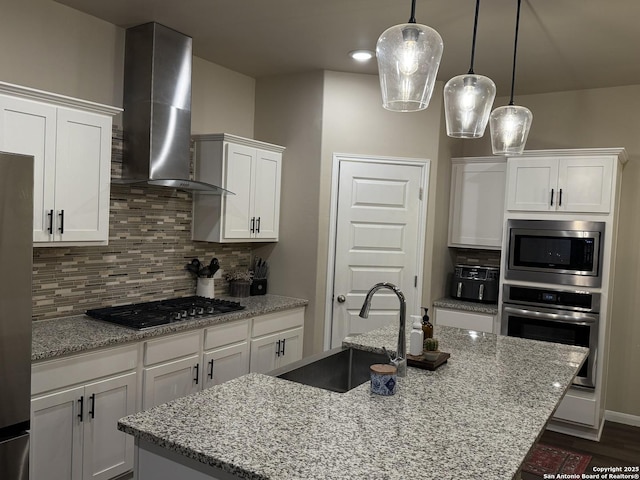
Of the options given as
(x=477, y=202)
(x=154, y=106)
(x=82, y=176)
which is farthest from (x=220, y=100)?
(x=477, y=202)

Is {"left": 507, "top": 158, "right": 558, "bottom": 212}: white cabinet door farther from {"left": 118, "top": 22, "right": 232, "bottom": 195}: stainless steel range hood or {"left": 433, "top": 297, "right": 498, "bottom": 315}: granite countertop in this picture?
{"left": 118, "top": 22, "right": 232, "bottom": 195}: stainless steel range hood

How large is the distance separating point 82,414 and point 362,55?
9.57ft

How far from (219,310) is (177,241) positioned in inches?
27.4

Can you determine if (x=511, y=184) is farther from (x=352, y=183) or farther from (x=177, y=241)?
(x=177, y=241)

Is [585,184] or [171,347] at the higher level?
[585,184]

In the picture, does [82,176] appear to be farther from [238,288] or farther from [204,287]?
[238,288]

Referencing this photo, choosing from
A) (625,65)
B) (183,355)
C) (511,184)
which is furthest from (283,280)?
(625,65)

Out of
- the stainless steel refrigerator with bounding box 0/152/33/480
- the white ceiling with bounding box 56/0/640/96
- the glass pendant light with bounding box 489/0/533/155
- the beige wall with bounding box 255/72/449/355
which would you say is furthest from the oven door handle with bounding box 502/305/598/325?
the stainless steel refrigerator with bounding box 0/152/33/480

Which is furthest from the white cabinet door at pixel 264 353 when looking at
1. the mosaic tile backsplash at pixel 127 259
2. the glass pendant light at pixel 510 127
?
the glass pendant light at pixel 510 127

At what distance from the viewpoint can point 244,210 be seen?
13.5ft

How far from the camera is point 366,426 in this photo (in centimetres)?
170

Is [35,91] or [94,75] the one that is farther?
[94,75]

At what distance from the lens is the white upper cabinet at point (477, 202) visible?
4.47 meters

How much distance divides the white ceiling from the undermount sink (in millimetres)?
1926
